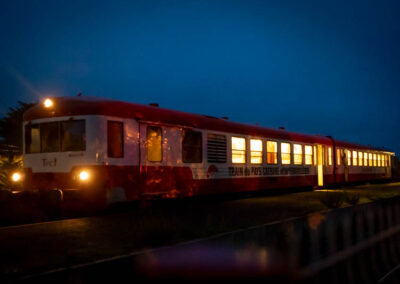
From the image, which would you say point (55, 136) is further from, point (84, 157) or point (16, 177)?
point (16, 177)

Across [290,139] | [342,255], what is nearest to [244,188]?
[290,139]

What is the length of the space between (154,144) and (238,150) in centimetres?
480

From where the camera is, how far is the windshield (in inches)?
415

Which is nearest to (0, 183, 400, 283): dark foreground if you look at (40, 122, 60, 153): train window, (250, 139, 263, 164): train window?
(40, 122, 60, 153): train window

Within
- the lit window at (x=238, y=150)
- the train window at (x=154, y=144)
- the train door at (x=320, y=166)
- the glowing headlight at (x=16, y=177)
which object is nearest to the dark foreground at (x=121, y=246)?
the train window at (x=154, y=144)

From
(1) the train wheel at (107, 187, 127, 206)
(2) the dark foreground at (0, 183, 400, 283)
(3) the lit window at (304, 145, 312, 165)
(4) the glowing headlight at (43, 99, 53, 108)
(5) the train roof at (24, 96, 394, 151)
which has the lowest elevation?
(2) the dark foreground at (0, 183, 400, 283)

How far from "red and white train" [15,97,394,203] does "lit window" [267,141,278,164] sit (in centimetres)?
85

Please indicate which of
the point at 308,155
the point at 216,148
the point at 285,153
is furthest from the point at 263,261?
the point at 308,155

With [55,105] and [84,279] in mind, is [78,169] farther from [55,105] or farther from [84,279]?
[84,279]

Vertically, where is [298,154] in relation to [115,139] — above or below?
below

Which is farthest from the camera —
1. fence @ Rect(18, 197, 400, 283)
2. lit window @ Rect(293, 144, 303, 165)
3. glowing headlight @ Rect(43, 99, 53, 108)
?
lit window @ Rect(293, 144, 303, 165)

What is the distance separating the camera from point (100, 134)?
411 inches

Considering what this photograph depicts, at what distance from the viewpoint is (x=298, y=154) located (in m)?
20.3

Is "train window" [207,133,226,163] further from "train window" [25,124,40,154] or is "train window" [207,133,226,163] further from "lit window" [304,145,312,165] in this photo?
A: "lit window" [304,145,312,165]
